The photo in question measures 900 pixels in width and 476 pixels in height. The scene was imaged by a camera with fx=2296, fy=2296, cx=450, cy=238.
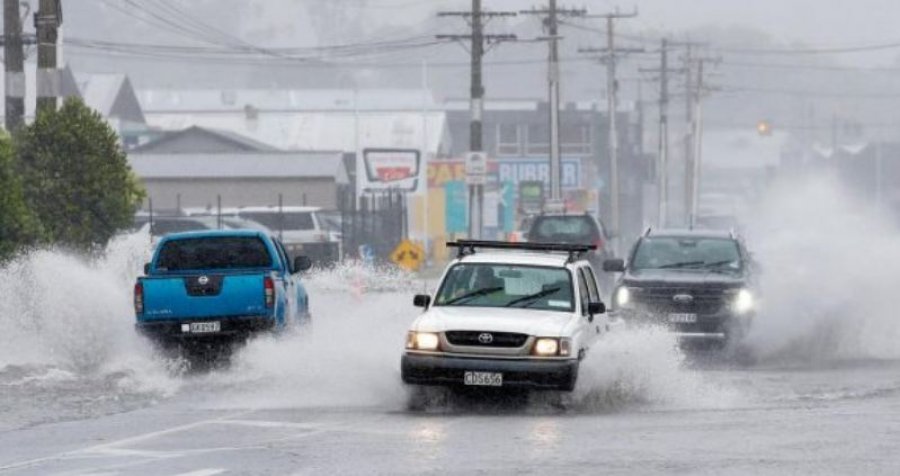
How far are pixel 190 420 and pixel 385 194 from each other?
5989 centimetres

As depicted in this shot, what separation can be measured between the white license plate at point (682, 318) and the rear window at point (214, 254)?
5.59m

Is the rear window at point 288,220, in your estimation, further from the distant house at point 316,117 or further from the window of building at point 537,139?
the window of building at point 537,139

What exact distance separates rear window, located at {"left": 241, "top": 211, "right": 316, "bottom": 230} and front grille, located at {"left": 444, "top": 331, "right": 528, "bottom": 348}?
39.9 m

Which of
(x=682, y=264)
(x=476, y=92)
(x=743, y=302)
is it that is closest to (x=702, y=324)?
(x=743, y=302)

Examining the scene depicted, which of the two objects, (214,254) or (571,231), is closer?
(214,254)

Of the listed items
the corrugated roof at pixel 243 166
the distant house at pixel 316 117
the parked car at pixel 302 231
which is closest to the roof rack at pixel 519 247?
the parked car at pixel 302 231

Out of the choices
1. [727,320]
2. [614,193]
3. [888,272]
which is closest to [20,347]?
[727,320]

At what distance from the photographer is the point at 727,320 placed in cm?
2978

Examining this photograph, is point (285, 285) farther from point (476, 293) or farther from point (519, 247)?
point (476, 293)

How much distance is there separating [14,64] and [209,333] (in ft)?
39.6

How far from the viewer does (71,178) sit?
37.2 meters

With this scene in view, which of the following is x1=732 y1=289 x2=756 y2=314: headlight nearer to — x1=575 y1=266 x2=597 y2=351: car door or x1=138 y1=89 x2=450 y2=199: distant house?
x1=575 y1=266 x2=597 y2=351: car door

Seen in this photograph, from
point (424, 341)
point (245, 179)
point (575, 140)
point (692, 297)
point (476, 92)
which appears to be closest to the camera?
point (424, 341)

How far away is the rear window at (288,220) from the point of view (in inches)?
2402
